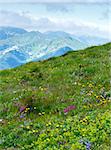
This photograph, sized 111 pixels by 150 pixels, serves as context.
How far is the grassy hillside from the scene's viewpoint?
33.4ft

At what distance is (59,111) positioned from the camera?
14633mm

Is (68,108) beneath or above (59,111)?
above

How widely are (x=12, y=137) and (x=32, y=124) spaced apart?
1.22 m

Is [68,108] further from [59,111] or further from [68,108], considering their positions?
[59,111]

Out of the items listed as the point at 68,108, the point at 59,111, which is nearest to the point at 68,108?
the point at 68,108

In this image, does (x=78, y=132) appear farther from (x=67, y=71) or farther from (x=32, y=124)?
(x=67, y=71)

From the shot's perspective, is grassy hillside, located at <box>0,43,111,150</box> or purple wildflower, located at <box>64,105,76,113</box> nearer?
grassy hillside, located at <box>0,43,111,150</box>

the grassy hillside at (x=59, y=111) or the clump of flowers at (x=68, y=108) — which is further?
the clump of flowers at (x=68, y=108)

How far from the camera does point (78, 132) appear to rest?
10500 millimetres

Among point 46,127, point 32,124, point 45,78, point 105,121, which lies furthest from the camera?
point 45,78

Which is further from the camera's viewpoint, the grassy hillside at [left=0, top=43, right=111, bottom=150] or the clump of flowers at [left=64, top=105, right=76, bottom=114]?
the clump of flowers at [left=64, top=105, right=76, bottom=114]

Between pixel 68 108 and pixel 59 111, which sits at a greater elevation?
pixel 68 108

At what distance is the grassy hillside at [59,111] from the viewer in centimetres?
1017

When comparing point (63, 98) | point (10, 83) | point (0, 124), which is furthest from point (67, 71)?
point (0, 124)
